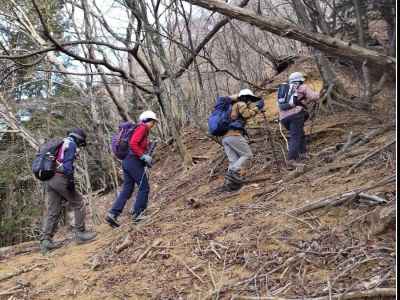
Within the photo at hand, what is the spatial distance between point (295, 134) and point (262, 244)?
328 centimetres

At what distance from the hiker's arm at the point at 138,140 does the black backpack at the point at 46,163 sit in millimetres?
1216

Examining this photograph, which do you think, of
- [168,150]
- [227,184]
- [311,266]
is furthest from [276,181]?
[168,150]

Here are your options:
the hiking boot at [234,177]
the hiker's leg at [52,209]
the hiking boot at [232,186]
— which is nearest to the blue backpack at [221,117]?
the hiking boot at [234,177]

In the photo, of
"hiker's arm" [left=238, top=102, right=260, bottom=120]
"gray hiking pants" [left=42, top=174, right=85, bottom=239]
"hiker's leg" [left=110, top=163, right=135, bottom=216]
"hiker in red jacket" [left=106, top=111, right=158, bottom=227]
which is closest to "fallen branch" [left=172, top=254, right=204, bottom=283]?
"hiker in red jacket" [left=106, top=111, right=158, bottom=227]

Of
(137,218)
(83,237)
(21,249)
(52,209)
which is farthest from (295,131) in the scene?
(21,249)

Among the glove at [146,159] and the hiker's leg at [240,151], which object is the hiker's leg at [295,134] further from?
the glove at [146,159]

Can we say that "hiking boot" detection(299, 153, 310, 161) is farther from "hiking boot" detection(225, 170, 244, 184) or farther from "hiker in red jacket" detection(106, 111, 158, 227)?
"hiker in red jacket" detection(106, 111, 158, 227)

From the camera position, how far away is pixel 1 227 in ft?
53.4

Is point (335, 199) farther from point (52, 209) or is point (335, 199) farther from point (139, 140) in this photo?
point (52, 209)

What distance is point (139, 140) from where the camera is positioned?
22.8 ft

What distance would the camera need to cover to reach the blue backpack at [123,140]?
702cm

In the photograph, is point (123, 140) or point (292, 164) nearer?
point (123, 140)

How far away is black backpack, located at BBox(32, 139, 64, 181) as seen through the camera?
6.72m

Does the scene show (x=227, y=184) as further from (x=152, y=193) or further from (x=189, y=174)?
(x=152, y=193)
